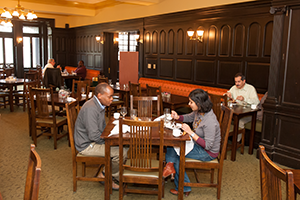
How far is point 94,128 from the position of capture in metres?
3.26

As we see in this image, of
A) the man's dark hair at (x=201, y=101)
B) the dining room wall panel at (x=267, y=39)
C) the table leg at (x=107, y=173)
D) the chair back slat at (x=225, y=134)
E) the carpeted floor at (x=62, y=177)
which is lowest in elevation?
the carpeted floor at (x=62, y=177)

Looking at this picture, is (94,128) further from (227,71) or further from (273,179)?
(227,71)

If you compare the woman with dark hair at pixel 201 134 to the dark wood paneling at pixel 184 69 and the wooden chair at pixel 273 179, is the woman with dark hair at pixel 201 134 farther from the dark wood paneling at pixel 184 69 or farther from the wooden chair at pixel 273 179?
the dark wood paneling at pixel 184 69

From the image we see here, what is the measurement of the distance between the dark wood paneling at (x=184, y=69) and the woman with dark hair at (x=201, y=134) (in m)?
4.47

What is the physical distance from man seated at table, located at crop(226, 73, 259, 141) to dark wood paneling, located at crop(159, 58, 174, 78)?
3.07 meters

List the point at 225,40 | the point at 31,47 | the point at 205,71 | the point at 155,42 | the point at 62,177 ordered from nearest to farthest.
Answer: the point at 62,177 < the point at 225,40 < the point at 205,71 < the point at 155,42 < the point at 31,47

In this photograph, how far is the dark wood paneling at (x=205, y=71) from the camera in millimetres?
7125

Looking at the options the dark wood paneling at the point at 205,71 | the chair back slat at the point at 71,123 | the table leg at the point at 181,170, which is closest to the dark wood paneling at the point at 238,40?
the dark wood paneling at the point at 205,71

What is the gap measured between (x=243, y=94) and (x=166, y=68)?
351 cm

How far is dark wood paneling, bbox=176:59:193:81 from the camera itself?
25.5 feet

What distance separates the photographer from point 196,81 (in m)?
7.61

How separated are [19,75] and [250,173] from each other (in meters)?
13.5

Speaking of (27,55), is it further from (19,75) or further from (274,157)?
(274,157)

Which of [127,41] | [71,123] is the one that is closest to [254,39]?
[71,123]
